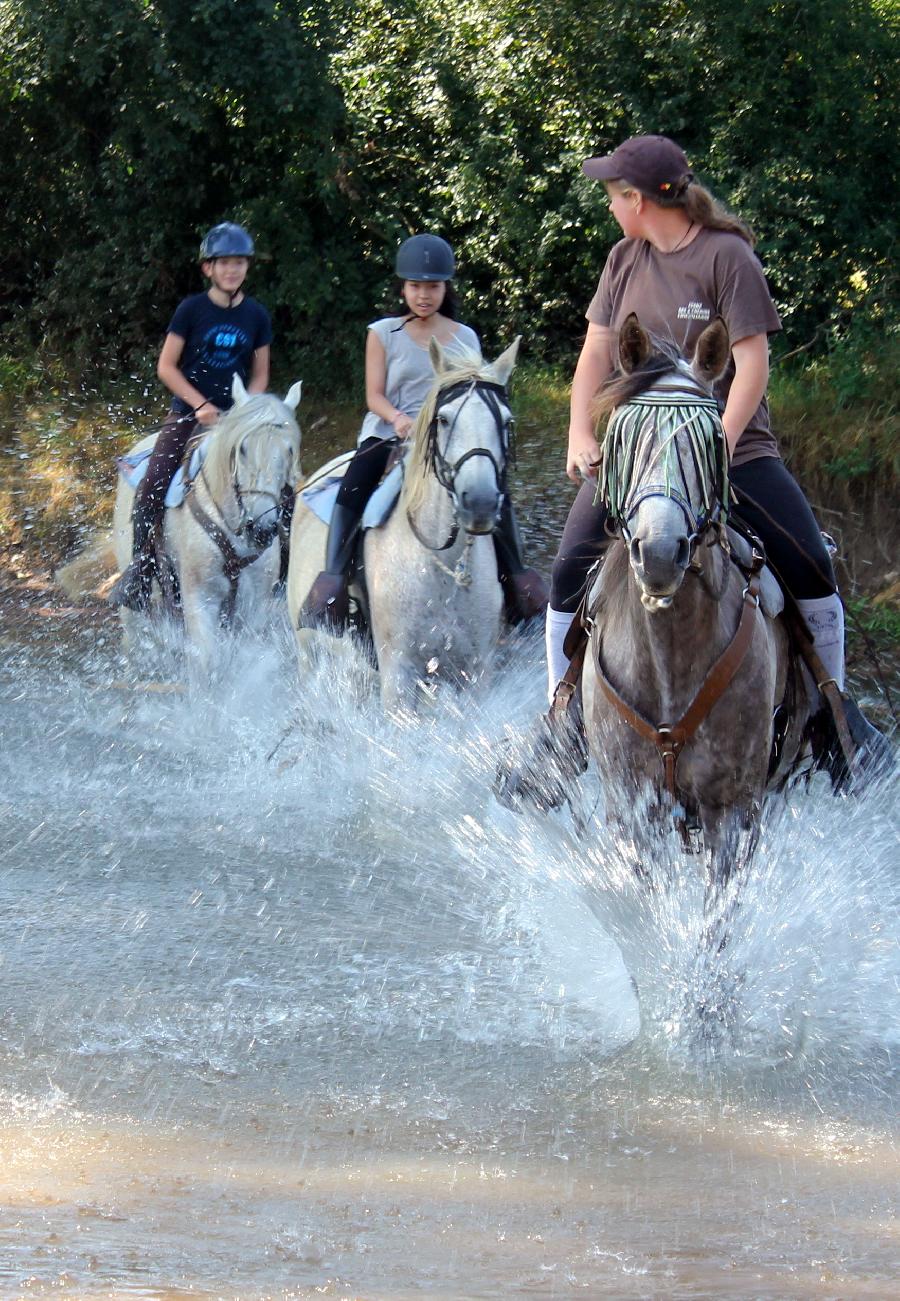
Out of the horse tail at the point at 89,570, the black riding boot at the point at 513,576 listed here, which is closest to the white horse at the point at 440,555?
the black riding boot at the point at 513,576

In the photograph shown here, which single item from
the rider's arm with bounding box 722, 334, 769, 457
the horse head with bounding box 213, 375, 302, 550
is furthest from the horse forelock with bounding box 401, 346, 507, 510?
the rider's arm with bounding box 722, 334, 769, 457

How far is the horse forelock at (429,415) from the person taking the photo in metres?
6.82

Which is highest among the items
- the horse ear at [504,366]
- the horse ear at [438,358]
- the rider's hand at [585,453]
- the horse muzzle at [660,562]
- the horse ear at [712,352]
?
the horse ear at [712,352]

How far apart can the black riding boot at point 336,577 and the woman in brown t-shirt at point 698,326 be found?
229 centimetres

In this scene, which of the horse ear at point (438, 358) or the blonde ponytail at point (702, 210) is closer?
the blonde ponytail at point (702, 210)

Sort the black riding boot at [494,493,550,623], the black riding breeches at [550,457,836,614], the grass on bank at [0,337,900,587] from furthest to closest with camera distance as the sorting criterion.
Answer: the grass on bank at [0,337,900,587], the black riding boot at [494,493,550,623], the black riding breeches at [550,457,836,614]

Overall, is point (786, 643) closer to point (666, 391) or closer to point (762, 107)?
point (666, 391)

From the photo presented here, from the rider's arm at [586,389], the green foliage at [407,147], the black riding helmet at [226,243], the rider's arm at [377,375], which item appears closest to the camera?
the rider's arm at [586,389]

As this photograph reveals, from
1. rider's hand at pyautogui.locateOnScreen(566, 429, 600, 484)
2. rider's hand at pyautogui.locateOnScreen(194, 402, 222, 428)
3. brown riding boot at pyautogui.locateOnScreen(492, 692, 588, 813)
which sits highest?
rider's hand at pyautogui.locateOnScreen(566, 429, 600, 484)

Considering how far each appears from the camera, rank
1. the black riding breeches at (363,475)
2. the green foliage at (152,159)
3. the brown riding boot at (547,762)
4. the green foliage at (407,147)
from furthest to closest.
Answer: the green foliage at (152,159)
the green foliage at (407,147)
the black riding breeches at (363,475)
the brown riding boot at (547,762)

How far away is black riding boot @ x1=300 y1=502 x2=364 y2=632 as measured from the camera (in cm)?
740

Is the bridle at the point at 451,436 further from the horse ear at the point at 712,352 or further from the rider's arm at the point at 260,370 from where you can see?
the rider's arm at the point at 260,370

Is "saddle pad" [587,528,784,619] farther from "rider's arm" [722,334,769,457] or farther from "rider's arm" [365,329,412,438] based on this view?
"rider's arm" [365,329,412,438]

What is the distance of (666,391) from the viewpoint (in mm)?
4207
